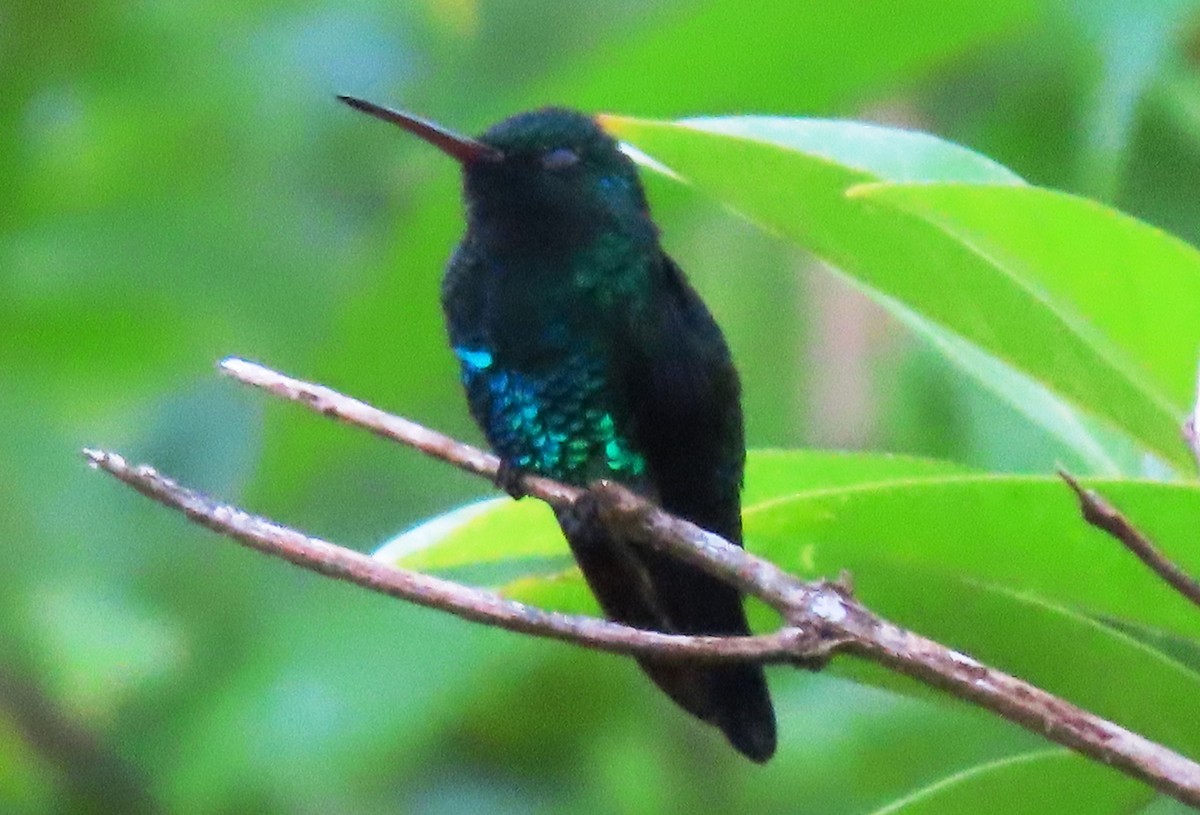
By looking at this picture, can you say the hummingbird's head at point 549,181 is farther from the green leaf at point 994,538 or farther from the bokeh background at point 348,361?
the green leaf at point 994,538

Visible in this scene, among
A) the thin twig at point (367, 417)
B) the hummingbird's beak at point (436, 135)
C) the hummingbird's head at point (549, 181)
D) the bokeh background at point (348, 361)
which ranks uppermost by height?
the hummingbird's beak at point (436, 135)

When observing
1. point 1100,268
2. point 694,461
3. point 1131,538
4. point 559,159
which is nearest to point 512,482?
point 694,461

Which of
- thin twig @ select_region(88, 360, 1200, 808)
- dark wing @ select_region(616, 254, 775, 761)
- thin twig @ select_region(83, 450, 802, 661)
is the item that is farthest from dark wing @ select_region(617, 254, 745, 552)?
thin twig @ select_region(83, 450, 802, 661)

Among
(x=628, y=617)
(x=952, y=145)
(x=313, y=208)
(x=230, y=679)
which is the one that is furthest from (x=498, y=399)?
(x=313, y=208)

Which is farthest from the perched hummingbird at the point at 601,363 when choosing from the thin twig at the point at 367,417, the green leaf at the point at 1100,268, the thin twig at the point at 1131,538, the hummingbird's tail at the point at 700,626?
the thin twig at the point at 1131,538

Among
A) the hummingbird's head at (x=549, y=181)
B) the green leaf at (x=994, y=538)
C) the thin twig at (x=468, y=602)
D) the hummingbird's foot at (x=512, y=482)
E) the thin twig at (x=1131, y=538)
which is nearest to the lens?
the thin twig at (x=1131, y=538)

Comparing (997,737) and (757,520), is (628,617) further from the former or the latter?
(997,737)

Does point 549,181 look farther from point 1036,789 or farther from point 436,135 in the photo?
point 1036,789
